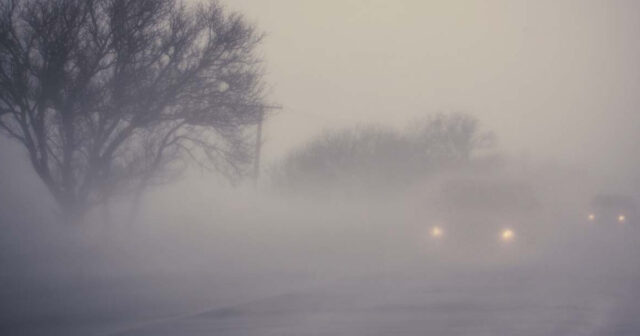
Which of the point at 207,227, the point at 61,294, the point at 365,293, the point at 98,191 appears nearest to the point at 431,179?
the point at 207,227

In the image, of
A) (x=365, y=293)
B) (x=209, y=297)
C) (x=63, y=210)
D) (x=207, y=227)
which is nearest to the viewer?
(x=209, y=297)

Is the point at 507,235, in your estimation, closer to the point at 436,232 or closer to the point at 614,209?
the point at 436,232

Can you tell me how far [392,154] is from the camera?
40812 mm

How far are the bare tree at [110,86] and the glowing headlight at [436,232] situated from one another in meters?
7.21

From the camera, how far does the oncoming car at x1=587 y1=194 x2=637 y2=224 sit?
40.2 meters

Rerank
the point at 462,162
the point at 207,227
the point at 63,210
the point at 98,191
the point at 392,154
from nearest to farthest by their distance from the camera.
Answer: the point at 63,210 < the point at 98,191 < the point at 207,227 < the point at 392,154 < the point at 462,162

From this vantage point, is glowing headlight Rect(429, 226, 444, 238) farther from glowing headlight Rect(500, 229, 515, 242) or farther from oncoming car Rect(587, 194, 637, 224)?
oncoming car Rect(587, 194, 637, 224)

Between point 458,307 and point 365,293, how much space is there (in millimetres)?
2168

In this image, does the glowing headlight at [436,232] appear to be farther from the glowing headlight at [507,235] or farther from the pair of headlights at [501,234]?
the glowing headlight at [507,235]

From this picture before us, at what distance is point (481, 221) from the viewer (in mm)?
19969

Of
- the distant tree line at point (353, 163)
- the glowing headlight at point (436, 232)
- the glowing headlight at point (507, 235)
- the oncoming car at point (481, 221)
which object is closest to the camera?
the oncoming car at point (481, 221)

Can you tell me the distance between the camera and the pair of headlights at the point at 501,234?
1998 centimetres

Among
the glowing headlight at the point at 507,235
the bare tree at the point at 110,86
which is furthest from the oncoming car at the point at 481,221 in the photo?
the bare tree at the point at 110,86

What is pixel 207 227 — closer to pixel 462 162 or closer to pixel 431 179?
pixel 431 179
